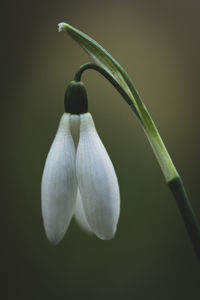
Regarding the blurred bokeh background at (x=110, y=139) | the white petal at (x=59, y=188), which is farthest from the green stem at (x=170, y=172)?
the blurred bokeh background at (x=110, y=139)

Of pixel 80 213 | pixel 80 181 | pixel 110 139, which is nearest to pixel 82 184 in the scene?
pixel 80 181

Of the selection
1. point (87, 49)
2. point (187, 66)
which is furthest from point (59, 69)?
point (87, 49)

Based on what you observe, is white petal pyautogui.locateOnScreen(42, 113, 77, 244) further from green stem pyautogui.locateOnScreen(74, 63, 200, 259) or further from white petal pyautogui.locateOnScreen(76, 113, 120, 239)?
green stem pyautogui.locateOnScreen(74, 63, 200, 259)

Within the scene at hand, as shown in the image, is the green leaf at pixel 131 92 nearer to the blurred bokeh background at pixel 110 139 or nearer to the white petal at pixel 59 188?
the white petal at pixel 59 188

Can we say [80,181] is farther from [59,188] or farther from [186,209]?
[186,209]

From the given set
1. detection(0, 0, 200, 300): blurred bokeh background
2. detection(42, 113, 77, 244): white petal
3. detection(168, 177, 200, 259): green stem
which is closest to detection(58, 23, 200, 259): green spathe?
detection(168, 177, 200, 259): green stem
